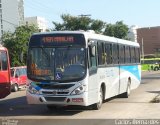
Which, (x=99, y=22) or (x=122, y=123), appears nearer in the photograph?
(x=122, y=123)

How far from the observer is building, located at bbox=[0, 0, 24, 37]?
3487 inches

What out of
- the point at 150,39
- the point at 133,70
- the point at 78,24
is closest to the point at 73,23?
the point at 78,24

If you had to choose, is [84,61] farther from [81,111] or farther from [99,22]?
[99,22]

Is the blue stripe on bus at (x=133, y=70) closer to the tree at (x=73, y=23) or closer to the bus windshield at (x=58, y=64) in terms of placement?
the bus windshield at (x=58, y=64)

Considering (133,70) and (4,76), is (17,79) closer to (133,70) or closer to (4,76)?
(133,70)

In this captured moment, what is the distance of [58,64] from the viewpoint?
51.5 ft

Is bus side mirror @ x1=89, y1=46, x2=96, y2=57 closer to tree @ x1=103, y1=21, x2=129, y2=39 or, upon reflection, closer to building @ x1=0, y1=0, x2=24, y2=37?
building @ x1=0, y1=0, x2=24, y2=37

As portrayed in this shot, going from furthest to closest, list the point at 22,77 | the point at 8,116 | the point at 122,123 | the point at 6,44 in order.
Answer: the point at 6,44 → the point at 22,77 → the point at 8,116 → the point at 122,123

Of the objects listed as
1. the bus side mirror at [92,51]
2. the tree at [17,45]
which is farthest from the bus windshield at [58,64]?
the tree at [17,45]

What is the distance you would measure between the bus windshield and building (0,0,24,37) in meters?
70.4

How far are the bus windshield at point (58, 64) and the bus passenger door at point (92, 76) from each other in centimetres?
33

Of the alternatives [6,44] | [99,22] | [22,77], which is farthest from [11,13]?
[22,77]

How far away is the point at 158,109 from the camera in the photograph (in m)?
16.8

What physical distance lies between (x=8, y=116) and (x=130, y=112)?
4.17 meters
